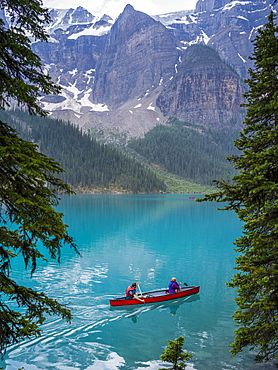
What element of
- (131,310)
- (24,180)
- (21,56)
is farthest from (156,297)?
(21,56)

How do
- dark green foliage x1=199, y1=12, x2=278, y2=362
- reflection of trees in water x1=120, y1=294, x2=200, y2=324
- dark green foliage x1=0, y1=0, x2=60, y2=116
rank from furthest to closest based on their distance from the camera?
1. reflection of trees in water x1=120, y1=294, x2=200, y2=324
2. dark green foliage x1=199, y1=12, x2=278, y2=362
3. dark green foliage x1=0, y1=0, x2=60, y2=116

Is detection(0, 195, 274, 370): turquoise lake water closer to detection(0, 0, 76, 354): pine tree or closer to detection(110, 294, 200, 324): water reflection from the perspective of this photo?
detection(110, 294, 200, 324): water reflection

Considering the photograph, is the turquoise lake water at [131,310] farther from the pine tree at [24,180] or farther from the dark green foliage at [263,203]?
the dark green foliage at [263,203]

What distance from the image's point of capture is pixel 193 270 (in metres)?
38.7

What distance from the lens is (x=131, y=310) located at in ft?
82.1

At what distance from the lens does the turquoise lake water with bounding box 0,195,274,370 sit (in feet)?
56.2

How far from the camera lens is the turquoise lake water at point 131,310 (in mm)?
17141

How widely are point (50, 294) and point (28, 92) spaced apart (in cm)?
2436

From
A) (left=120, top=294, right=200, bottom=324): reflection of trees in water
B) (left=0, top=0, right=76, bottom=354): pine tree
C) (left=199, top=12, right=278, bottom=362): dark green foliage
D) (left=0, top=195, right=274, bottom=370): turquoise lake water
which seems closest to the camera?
(left=0, top=0, right=76, bottom=354): pine tree

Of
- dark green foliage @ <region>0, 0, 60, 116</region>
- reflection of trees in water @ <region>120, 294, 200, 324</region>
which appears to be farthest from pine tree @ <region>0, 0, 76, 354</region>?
reflection of trees in water @ <region>120, 294, 200, 324</region>

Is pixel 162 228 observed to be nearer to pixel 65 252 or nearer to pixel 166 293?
pixel 65 252

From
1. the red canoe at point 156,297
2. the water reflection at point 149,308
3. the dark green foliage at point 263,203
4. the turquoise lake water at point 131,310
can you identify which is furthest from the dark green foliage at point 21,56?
the red canoe at point 156,297

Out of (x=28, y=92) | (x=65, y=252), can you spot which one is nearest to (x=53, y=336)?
(x=28, y=92)

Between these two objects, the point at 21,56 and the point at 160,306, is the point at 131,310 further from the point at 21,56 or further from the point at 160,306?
the point at 21,56
